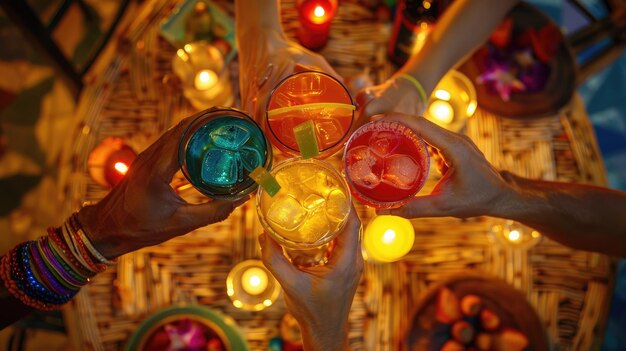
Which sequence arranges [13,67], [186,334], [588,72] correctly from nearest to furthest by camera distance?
[186,334] → [588,72] → [13,67]

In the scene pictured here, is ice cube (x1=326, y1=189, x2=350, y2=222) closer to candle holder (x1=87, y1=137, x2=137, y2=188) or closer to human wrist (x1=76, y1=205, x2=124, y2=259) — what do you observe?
human wrist (x1=76, y1=205, x2=124, y2=259)

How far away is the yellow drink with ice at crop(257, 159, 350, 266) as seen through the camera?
3.76 ft

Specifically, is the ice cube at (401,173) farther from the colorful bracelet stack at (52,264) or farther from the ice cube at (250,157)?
the colorful bracelet stack at (52,264)

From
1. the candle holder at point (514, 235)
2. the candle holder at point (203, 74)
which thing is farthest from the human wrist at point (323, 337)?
the candle holder at point (203, 74)

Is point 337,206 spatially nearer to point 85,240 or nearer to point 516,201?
point 516,201

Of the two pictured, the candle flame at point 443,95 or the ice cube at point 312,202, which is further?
the candle flame at point 443,95

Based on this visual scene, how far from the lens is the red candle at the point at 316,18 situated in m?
1.62

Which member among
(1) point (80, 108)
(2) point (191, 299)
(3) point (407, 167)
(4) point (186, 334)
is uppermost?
(1) point (80, 108)

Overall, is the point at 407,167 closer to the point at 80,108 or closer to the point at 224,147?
the point at 224,147

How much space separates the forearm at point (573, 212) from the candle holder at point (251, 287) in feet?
2.40

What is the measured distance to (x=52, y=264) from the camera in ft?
4.28

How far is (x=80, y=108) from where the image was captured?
1.71 m

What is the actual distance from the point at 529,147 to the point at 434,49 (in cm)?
56

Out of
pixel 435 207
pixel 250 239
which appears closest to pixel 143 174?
pixel 250 239
